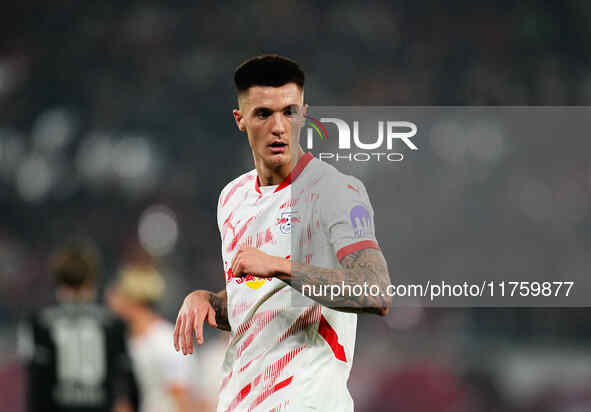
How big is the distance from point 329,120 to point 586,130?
4.86 ft

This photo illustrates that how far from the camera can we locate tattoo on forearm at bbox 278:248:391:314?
7.75ft

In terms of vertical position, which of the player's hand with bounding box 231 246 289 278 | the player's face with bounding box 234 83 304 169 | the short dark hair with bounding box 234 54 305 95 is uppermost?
the short dark hair with bounding box 234 54 305 95

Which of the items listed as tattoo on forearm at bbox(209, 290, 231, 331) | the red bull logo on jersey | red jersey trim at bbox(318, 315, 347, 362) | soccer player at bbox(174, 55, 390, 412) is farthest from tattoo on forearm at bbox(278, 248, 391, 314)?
tattoo on forearm at bbox(209, 290, 231, 331)

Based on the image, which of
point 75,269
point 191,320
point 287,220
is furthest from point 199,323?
point 75,269

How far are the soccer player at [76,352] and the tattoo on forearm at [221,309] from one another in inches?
58.5

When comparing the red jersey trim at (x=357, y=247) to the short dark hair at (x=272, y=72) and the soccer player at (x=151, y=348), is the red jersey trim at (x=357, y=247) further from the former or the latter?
the soccer player at (x=151, y=348)

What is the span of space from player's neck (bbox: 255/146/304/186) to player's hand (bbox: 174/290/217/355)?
1.64ft

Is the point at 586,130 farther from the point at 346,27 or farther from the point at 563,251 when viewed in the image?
the point at 346,27

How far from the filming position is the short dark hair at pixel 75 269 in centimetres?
425

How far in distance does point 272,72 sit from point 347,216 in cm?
67

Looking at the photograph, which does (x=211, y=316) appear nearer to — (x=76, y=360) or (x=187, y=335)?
(x=187, y=335)

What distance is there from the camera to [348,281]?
2.38 meters

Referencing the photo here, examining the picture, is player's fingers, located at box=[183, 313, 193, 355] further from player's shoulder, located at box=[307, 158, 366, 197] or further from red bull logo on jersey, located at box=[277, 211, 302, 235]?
player's shoulder, located at box=[307, 158, 366, 197]

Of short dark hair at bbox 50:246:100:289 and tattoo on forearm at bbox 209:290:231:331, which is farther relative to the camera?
short dark hair at bbox 50:246:100:289
